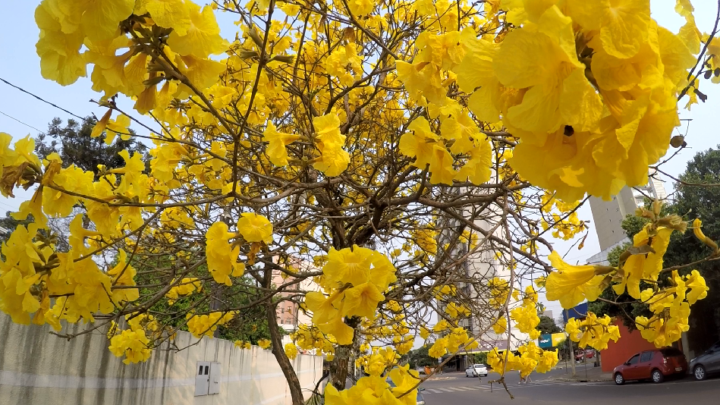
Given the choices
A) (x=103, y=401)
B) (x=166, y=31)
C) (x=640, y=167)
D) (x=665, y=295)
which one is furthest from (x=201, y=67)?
(x=103, y=401)

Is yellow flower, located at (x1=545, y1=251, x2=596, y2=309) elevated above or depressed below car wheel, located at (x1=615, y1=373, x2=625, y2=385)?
above

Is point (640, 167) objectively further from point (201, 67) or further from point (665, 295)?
point (665, 295)

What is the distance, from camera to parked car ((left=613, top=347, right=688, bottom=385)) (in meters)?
13.5

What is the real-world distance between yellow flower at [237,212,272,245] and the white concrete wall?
1875 millimetres

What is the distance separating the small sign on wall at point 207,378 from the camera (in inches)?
208

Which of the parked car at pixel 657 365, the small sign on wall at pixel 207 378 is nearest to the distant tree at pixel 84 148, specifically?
the small sign on wall at pixel 207 378

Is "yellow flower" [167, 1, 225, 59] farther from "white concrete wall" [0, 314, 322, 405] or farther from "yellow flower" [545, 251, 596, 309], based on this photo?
"white concrete wall" [0, 314, 322, 405]

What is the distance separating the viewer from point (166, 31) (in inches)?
31.7

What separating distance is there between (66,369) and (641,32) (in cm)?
354

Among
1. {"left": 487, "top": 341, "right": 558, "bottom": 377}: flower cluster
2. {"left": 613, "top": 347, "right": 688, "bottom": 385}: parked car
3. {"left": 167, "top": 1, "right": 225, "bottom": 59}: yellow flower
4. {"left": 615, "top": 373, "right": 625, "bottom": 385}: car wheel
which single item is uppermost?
{"left": 167, "top": 1, "right": 225, "bottom": 59}: yellow flower

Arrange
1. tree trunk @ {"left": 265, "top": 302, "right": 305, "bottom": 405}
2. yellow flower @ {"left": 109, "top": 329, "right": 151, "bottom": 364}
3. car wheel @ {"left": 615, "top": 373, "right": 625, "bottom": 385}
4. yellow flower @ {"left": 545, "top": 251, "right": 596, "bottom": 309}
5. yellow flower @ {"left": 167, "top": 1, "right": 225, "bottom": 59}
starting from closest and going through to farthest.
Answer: yellow flower @ {"left": 167, "top": 1, "right": 225, "bottom": 59}
yellow flower @ {"left": 545, "top": 251, "right": 596, "bottom": 309}
yellow flower @ {"left": 109, "top": 329, "right": 151, "bottom": 364}
tree trunk @ {"left": 265, "top": 302, "right": 305, "bottom": 405}
car wheel @ {"left": 615, "top": 373, "right": 625, "bottom": 385}

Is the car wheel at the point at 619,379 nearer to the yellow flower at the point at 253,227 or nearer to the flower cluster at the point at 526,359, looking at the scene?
the flower cluster at the point at 526,359

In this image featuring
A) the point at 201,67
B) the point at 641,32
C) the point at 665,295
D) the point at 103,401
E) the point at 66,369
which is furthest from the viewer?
the point at 103,401

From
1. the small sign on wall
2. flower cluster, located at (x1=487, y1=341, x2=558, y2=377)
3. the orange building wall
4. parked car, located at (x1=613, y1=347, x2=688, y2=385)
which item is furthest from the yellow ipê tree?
the orange building wall
